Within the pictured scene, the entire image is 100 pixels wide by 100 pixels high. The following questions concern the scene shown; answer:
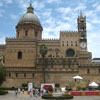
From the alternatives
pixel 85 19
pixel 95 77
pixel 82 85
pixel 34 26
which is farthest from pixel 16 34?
pixel 82 85

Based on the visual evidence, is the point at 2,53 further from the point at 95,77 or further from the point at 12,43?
the point at 95,77

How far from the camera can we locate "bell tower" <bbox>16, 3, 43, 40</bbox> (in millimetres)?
69194

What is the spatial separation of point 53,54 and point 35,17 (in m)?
17.7

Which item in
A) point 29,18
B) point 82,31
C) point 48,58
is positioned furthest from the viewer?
point 29,18

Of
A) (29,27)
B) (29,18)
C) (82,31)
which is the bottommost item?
(82,31)

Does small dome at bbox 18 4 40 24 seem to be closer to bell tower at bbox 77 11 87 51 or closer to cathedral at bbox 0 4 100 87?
cathedral at bbox 0 4 100 87

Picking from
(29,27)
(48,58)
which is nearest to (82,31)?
(48,58)

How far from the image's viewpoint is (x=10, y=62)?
62000 millimetres

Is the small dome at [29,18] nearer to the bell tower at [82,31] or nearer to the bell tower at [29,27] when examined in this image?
the bell tower at [29,27]

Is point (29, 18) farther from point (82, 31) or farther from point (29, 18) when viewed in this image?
point (82, 31)

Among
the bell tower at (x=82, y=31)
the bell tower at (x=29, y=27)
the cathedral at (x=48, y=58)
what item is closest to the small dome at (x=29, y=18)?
the bell tower at (x=29, y=27)

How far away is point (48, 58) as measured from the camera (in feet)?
202

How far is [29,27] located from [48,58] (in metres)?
15.5

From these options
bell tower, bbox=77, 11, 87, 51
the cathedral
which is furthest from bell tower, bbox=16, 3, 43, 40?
bell tower, bbox=77, 11, 87, 51
